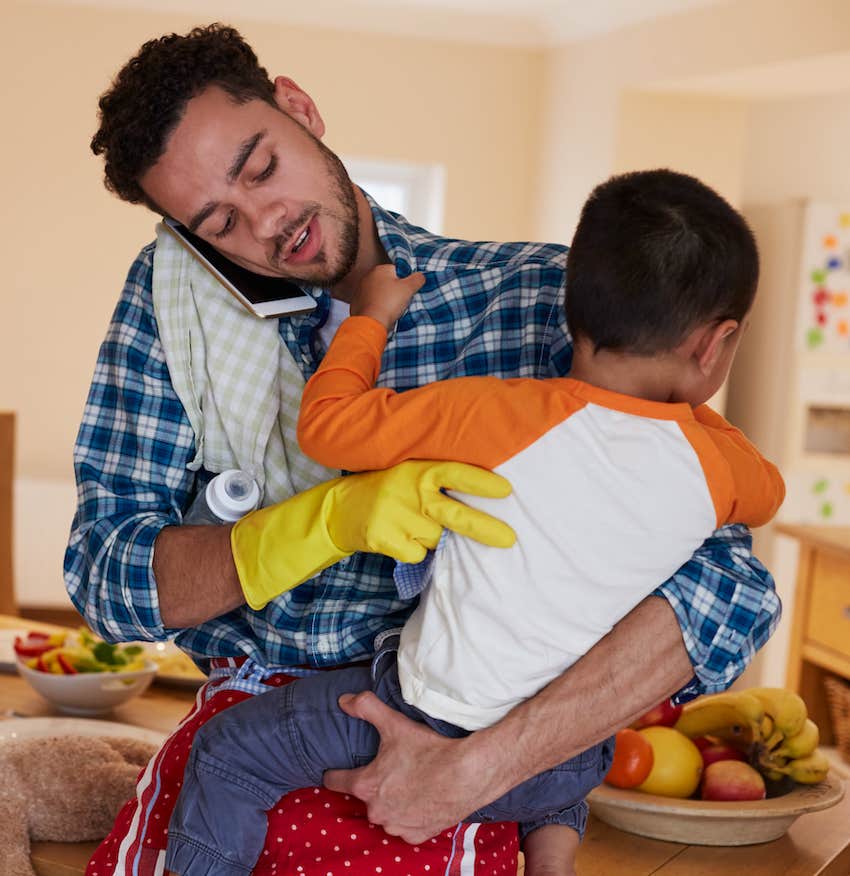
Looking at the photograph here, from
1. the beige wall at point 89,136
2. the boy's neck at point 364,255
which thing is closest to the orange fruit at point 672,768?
the boy's neck at point 364,255

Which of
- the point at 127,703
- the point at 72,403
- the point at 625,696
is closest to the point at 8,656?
the point at 127,703

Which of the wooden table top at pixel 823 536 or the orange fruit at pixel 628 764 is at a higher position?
the orange fruit at pixel 628 764

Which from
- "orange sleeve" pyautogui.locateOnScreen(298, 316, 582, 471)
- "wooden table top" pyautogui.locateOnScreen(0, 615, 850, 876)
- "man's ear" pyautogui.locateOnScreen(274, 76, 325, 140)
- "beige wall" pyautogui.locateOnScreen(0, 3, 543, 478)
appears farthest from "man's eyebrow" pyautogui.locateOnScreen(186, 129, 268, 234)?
"beige wall" pyautogui.locateOnScreen(0, 3, 543, 478)

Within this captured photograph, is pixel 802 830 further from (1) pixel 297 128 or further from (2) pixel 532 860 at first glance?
(1) pixel 297 128

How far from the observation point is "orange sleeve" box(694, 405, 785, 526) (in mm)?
1048

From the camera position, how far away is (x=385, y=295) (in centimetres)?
125

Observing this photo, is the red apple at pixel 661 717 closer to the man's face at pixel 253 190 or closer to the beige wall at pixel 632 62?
the man's face at pixel 253 190

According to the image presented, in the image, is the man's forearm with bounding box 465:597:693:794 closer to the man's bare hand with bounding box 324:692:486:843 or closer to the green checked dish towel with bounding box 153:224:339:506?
the man's bare hand with bounding box 324:692:486:843

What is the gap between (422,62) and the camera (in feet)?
16.2

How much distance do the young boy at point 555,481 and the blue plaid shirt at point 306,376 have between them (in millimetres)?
105

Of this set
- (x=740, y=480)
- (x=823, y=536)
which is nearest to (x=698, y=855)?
(x=740, y=480)

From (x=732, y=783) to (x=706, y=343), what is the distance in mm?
647

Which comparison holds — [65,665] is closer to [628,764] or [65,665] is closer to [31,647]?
[31,647]

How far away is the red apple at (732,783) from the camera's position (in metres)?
1.42
